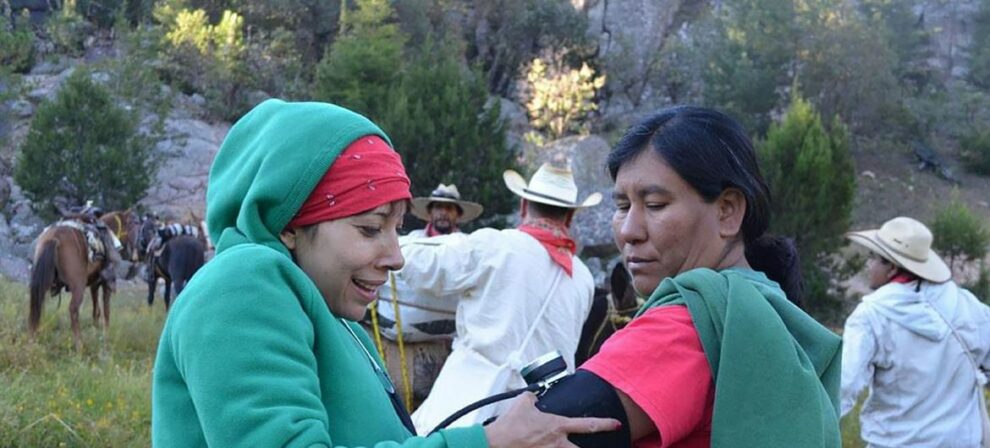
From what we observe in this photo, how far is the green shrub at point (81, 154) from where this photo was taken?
25828 mm

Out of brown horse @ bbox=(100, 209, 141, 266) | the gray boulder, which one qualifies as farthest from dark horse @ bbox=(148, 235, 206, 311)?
the gray boulder

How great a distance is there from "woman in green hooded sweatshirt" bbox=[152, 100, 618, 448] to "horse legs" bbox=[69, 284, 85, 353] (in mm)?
9268

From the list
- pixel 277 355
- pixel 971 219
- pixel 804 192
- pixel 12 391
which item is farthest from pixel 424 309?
pixel 971 219

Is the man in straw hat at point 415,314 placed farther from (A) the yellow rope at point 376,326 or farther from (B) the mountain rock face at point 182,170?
(B) the mountain rock face at point 182,170

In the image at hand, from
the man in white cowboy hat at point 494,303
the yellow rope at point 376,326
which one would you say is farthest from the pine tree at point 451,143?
the man in white cowboy hat at point 494,303

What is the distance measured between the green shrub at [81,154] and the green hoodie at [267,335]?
83.0 ft

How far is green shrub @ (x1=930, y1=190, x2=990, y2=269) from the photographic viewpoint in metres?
23.3

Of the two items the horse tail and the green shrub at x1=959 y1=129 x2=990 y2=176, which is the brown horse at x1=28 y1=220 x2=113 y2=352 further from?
the green shrub at x1=959 y1=129 x2=990 y2=176

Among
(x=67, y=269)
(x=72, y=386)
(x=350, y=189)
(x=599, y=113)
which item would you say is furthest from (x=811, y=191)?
(x=350, y=189)

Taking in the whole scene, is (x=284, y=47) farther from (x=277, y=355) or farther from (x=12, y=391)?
(x=277, y=355)

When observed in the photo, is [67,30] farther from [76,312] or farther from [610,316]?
[610,316]

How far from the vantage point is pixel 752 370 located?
1.58 metres

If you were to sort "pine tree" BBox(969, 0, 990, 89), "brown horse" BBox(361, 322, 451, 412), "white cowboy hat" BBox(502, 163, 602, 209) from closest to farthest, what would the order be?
"brown horse" BBox(361, 322, 451, 412)
"white cowboy hat" BBox(502, 163, 602, 209)
"pine tree" BBox(969, 0, 990, 89)

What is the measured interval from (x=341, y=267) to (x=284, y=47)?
36.5 meters
